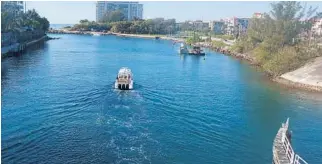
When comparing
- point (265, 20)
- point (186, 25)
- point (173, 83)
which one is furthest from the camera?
point (186, 25)

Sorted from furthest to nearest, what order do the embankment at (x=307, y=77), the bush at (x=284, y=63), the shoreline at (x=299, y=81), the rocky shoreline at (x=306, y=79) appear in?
the bush at (x=284, y=63)
the embankment at (x=307, y=77)
the rocky shoreline at (x=306, y=79)
the shoreline at (x=299, y=81)

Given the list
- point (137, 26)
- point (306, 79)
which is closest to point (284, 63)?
point (306, 79)

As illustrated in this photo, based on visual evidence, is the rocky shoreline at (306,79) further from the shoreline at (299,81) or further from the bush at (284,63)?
the bush at (284,63)

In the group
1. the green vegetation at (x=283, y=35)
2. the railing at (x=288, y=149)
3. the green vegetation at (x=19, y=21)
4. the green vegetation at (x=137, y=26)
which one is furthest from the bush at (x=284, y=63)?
the green vegetation at (x=137, y=26)

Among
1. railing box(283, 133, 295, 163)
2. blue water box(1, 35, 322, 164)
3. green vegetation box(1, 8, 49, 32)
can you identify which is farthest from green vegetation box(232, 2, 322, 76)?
green vegetation box(1, 8, 49, 32)

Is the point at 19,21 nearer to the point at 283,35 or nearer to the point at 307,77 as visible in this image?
the point at 283,35

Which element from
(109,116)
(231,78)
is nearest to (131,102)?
(109,116)

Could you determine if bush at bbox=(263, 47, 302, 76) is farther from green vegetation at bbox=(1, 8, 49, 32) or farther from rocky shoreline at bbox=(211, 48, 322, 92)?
green vegetation at bbox=(1, 8, 49, 32)

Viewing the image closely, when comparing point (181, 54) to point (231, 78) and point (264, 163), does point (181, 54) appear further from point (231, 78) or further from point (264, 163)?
point (264, 163)
